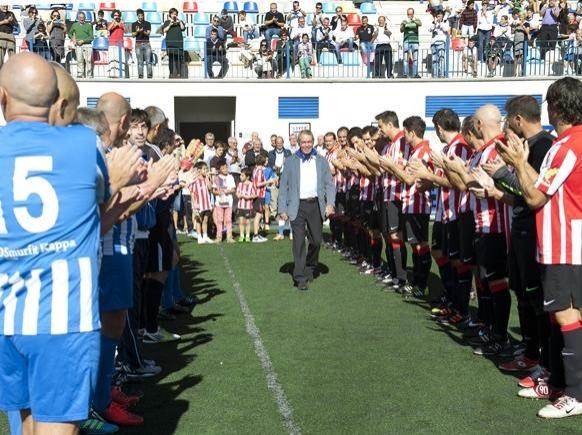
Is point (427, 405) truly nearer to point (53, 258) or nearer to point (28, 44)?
point (53, 258)

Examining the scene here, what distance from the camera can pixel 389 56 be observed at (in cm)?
2364

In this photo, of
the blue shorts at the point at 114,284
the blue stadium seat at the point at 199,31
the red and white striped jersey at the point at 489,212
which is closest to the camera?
the blue shorts at the point at 114,284

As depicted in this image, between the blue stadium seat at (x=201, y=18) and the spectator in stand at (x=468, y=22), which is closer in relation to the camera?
the spectator in stand at (x=468, y=22)

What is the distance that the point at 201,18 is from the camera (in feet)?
86.7

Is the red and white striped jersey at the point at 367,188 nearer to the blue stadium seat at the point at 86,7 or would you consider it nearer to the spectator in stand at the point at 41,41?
the spectator in stand at the point at 41,41

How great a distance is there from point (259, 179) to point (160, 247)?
10.2 meters

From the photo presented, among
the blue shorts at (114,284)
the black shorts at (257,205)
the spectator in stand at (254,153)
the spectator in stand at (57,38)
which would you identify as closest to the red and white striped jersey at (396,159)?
the blue shorts at (114,284)

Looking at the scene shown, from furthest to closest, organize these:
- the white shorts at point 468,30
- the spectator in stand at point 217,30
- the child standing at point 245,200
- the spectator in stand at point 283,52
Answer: the white shorts at point 468,30, the spectator in stand at point 283,52, the spectator in stand at point 217,30, the child standing at point 245,200

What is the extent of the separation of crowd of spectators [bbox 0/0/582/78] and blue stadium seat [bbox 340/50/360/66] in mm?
112

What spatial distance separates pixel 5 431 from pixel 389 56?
20164 mm

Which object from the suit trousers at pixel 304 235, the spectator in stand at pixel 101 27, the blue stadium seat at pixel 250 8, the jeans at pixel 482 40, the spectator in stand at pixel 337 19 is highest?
the blue stadium seat at pixel 250 8

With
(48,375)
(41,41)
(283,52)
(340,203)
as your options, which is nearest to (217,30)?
(283,52)

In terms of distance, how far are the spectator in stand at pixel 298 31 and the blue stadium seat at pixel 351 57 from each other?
1324mm

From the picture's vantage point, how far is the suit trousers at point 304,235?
10.9m
